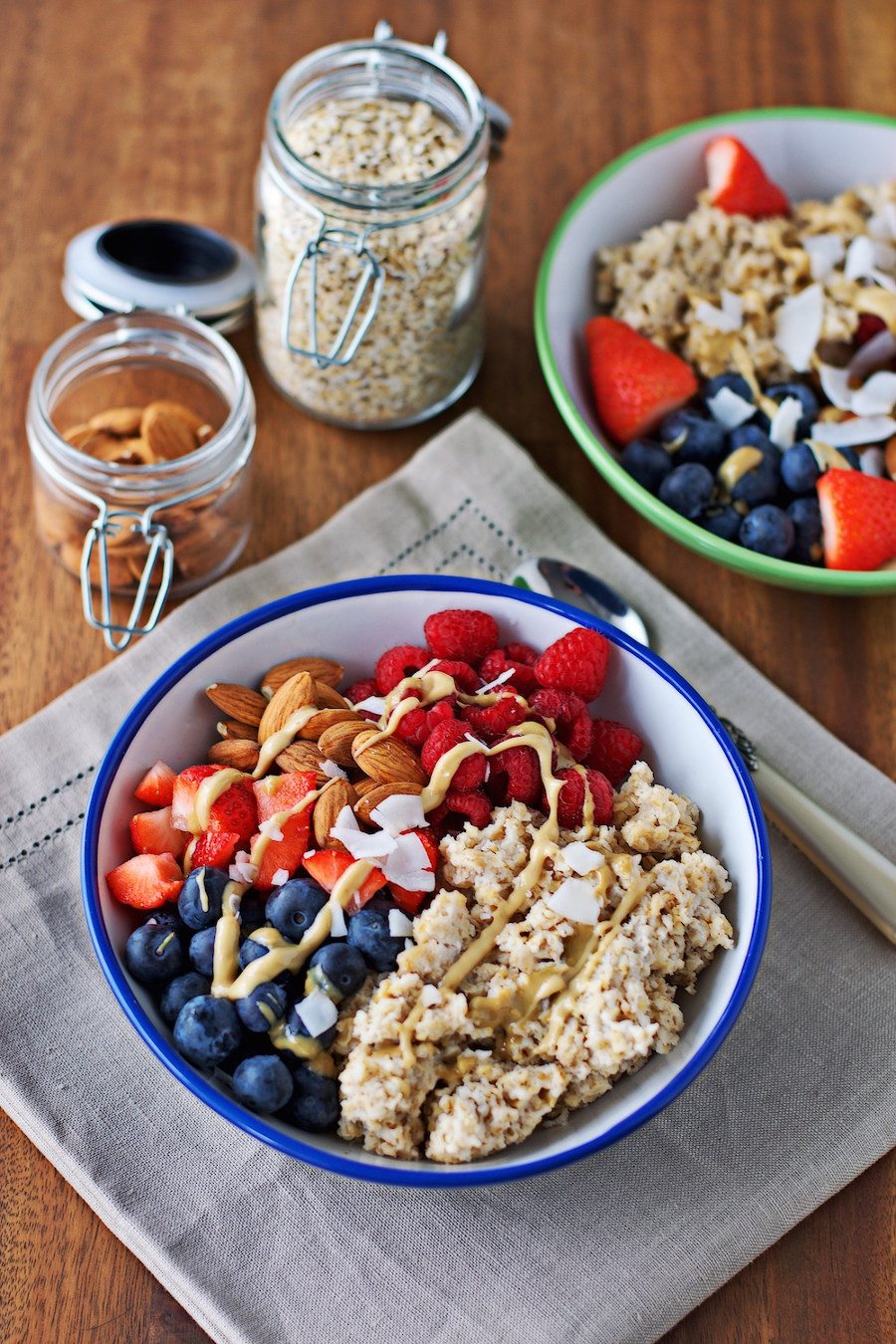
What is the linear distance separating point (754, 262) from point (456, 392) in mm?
405

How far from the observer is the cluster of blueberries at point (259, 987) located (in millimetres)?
991

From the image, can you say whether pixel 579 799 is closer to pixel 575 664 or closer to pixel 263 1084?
pixel 575 664

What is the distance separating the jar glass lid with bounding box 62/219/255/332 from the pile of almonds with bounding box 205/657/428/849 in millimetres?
580

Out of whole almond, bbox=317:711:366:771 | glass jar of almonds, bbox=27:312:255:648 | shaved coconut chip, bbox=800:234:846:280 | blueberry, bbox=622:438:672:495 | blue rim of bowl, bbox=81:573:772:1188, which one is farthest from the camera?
shaved coconut chip, bbox=800:234:846:280

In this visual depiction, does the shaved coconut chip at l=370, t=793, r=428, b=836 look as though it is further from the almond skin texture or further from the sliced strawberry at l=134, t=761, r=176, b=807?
the sliced strawberry at l=134, t=761, r=176, b=807

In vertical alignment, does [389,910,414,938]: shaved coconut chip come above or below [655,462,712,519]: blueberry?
below

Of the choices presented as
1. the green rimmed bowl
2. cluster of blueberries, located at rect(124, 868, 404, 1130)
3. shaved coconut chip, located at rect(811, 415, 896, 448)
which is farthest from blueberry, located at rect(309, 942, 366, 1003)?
shaved coconut chip, located at rect(811, 415, 896, 448)

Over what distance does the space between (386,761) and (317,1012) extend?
233 mm

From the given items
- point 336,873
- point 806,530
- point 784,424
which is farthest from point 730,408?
point 336,873

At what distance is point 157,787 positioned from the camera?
1.14 meters

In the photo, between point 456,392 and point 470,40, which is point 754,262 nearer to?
point 456,392

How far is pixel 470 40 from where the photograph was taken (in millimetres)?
1915

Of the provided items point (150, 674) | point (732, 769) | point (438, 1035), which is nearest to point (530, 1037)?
point (438, 1035)

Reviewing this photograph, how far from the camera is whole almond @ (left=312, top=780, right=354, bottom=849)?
1101mm
